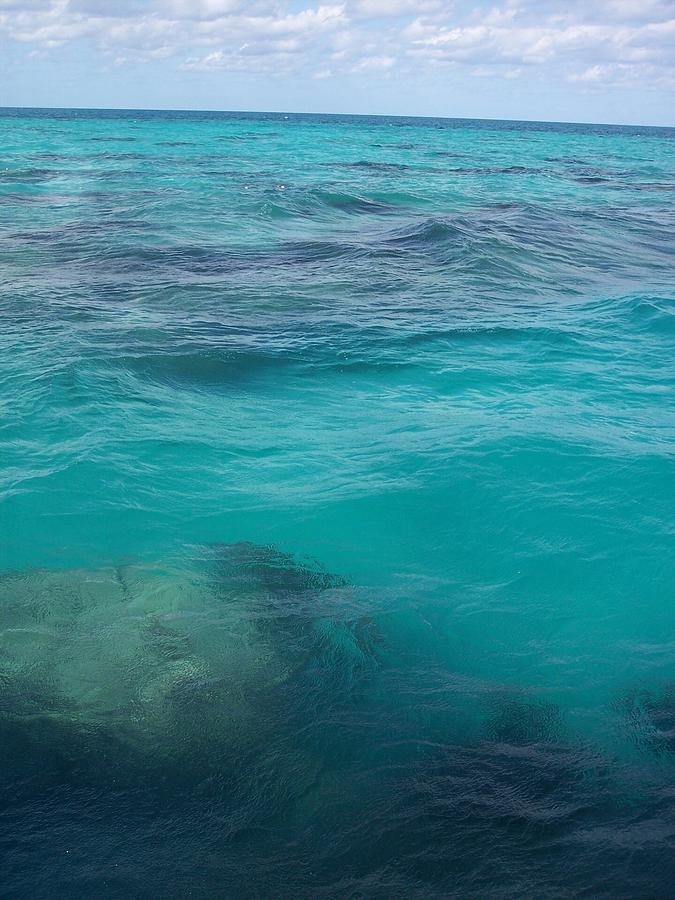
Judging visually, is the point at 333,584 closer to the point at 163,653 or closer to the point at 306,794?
the point at 163,653

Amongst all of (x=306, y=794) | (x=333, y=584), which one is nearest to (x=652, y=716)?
(x=306, y=794)

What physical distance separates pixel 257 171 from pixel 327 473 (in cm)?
4031

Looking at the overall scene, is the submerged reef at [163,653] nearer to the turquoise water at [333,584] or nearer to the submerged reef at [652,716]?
the turquoise water at [333,584]

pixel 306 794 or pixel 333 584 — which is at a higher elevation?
pixel 333 584

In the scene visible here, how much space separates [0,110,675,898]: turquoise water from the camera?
541 cm

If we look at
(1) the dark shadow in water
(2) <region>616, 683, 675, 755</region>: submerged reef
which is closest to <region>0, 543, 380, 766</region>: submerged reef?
(1) the dark shadow in water

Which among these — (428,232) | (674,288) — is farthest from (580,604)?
(428,232)

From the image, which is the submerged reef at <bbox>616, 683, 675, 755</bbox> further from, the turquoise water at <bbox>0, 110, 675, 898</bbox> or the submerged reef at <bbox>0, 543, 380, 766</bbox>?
the submerged reef at <bbox>0, 543, 380, 766</bbox>

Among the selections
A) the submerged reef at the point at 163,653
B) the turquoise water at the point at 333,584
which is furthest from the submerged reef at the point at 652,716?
the submerged reef at the point at 163,653

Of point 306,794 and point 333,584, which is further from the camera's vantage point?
point 333,584

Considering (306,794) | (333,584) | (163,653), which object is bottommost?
(306,794)

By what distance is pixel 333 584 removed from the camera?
8.54 m

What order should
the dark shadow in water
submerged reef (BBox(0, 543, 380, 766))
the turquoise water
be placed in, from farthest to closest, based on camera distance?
submerged reef (BBox(0, 543, 380, 766))
the turquoise water
the dark shadow in water

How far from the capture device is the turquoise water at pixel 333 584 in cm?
541
